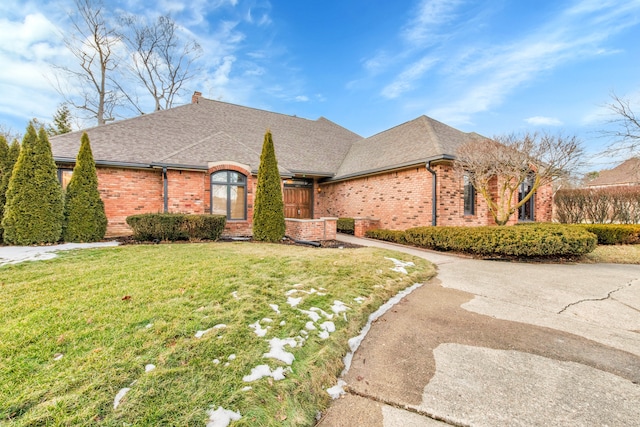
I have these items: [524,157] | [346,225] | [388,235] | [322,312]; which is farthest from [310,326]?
[346,225]

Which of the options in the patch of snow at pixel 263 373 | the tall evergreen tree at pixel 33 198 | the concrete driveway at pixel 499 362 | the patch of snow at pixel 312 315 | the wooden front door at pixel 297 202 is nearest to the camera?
the concrete driveway at pixel 499 362

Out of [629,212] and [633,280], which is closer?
[633,280]

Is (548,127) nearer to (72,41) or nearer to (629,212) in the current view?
(629,212)

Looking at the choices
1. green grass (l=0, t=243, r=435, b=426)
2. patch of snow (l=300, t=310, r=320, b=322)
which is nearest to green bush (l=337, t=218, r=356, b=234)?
green grass (l=0, t=243, r=435, b=426)

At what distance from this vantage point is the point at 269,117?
1775cm

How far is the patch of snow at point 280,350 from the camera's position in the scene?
2348mm

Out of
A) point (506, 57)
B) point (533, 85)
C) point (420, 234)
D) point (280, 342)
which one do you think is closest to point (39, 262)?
point (280, 342)

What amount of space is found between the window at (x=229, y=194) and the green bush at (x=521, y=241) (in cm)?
783

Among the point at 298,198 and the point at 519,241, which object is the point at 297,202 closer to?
the point at 298,198

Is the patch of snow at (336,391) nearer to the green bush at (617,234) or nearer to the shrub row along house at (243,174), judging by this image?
the shrub row along house at (243,174)

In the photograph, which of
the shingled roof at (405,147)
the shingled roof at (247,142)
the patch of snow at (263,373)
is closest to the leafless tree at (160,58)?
the shingled roof at (247,142)

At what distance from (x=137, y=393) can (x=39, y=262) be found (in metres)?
5.48

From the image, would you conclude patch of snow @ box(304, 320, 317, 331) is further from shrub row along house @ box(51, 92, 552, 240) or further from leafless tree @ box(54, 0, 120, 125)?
leafless tree @ box(54, 0, 120, 125)

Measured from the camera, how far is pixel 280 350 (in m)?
2.46
